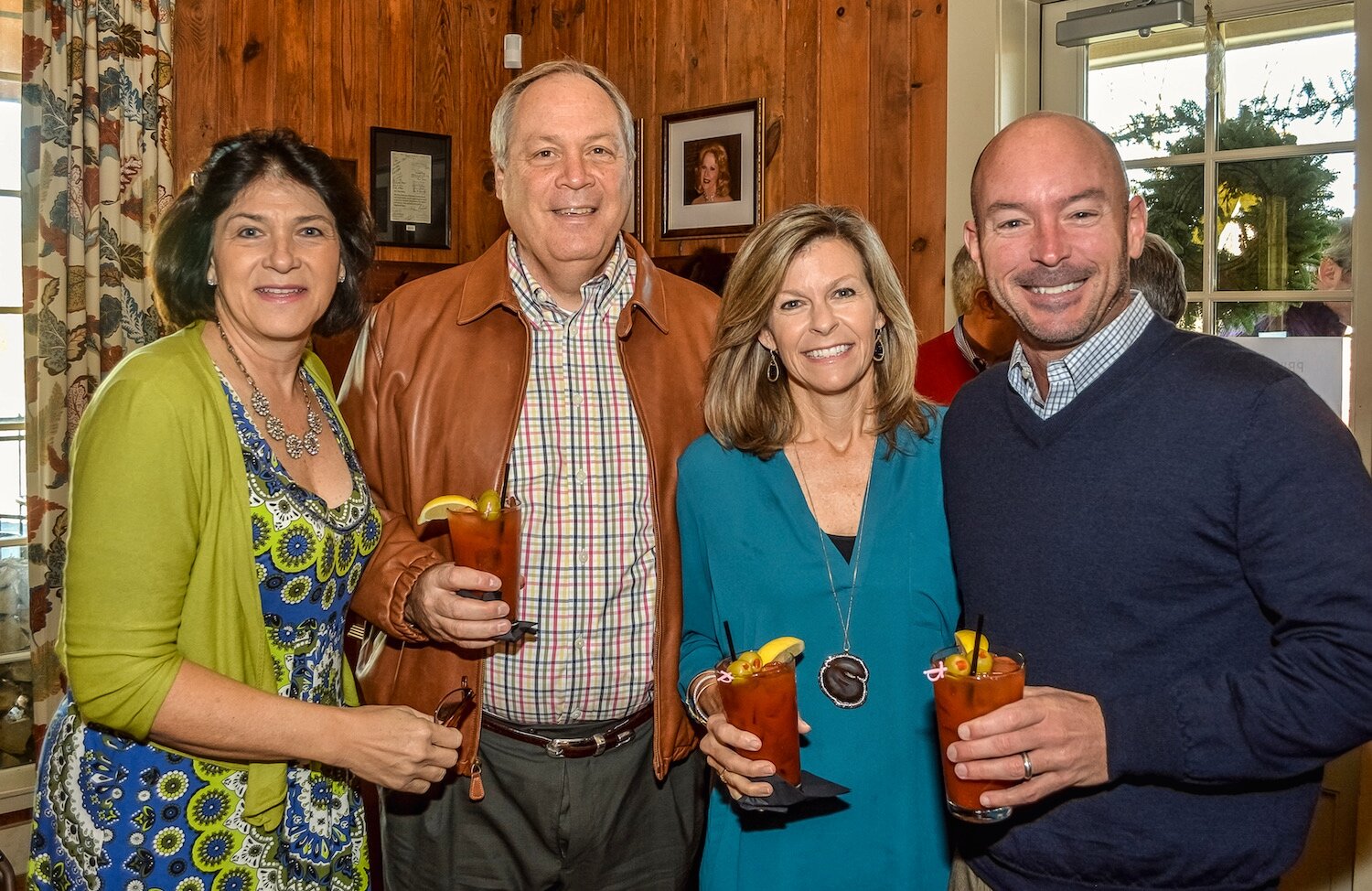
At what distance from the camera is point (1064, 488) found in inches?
61.6

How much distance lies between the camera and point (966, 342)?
3041mm

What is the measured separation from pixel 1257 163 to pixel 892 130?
43.8 inches

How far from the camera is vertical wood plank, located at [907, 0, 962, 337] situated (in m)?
3.65

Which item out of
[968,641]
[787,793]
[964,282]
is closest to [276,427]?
[787,793]

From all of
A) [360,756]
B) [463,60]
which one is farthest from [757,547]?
[463,60]

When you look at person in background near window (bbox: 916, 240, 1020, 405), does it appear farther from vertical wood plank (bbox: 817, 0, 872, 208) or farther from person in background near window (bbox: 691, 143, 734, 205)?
person in background near window (bbox: 691, 143, 734, 205)

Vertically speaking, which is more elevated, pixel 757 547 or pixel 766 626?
pixel 757 547

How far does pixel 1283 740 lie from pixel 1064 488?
400mm

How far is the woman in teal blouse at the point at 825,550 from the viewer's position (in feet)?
5.99

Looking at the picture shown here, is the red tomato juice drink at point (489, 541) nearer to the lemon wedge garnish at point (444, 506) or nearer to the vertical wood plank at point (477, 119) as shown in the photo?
the lemon wedge garnish at point (444, 506)

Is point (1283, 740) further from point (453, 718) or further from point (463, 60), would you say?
point (463, 60)

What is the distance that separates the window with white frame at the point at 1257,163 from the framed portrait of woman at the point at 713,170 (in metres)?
1.21

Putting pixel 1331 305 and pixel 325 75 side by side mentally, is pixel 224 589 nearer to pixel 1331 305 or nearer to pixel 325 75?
pixel 1331 305

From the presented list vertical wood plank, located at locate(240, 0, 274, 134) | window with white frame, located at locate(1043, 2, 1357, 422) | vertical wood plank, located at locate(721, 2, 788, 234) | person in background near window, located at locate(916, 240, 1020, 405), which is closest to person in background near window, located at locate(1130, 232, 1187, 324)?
person in background near window, located at locate(916, 240, 1020, 405)
